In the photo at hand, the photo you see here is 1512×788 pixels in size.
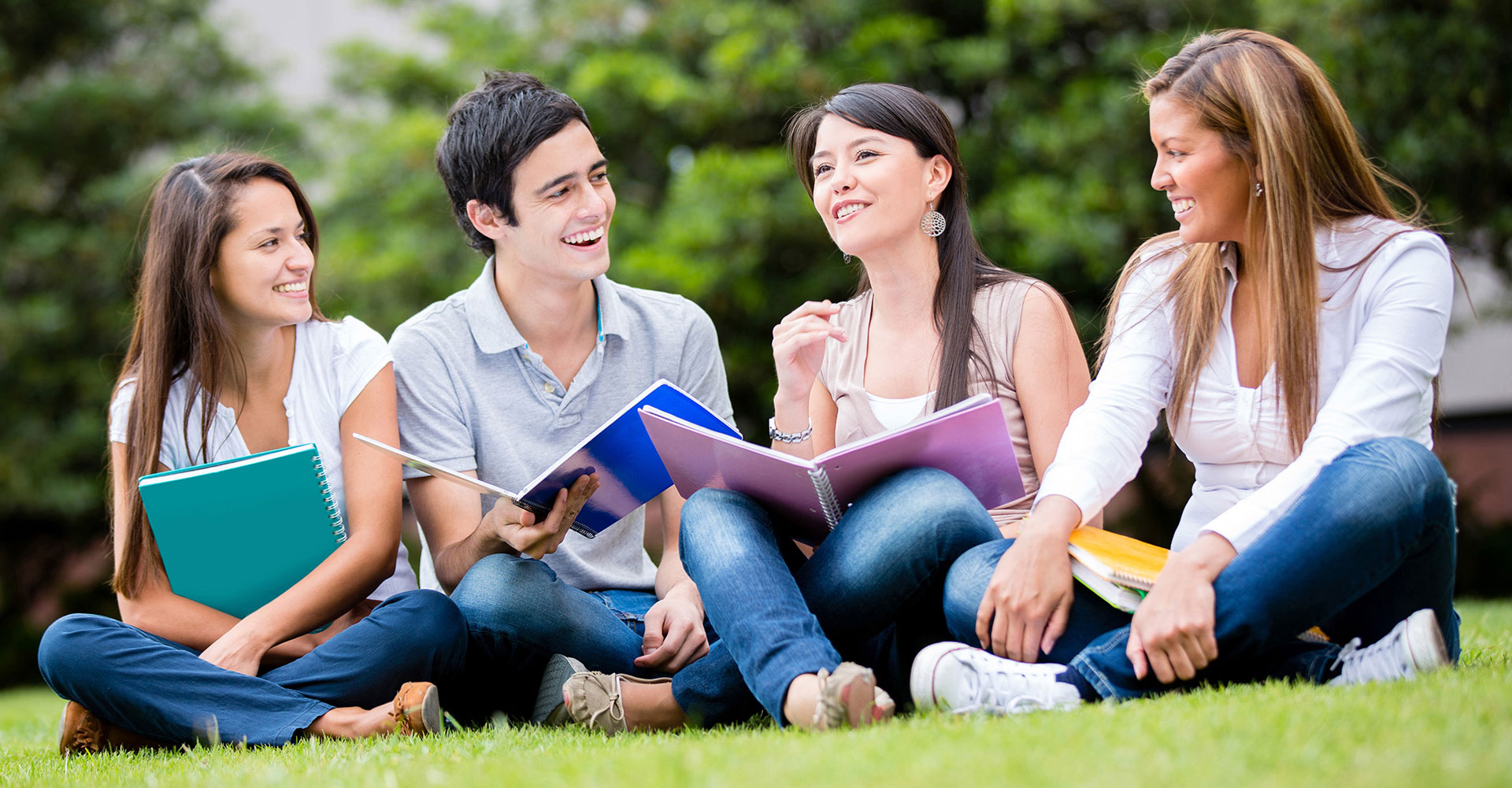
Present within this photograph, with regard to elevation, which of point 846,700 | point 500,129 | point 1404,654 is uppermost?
point 500,129

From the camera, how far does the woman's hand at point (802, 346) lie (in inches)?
116

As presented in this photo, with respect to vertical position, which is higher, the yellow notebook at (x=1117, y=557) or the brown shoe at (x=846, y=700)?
the yellow notebook at (x=1117, y=557)

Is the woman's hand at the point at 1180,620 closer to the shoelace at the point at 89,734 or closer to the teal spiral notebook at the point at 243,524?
the teal spiral notebook at the point at 243,524

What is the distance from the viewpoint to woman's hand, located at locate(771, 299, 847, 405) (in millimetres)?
2957

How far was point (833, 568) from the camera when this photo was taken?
2506mm

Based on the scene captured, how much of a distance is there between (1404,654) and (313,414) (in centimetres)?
261

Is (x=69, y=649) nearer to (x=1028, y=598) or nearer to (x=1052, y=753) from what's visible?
(x=1028, y=598)

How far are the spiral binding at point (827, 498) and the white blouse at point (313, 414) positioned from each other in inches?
50.9

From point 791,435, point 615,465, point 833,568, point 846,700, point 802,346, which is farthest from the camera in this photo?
point 791,435

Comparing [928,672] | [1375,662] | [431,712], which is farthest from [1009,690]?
[431,712]

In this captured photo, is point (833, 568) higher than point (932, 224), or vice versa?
point (932, 224)

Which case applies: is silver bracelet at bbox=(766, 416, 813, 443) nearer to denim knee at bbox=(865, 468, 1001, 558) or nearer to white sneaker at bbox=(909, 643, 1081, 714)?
denim knee at bbox=(865, 468, 1001, 558)

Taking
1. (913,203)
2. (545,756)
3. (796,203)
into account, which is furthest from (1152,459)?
(545,756)

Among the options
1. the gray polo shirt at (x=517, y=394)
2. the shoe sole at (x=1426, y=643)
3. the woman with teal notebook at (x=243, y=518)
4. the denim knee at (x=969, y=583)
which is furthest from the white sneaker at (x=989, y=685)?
the gray polo shirt at (x=517, y=394)
